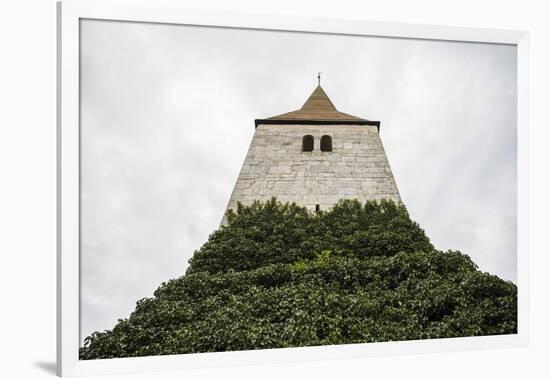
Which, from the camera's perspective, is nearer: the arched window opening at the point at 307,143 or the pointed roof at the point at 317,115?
the pointed roof at the point at 317,115

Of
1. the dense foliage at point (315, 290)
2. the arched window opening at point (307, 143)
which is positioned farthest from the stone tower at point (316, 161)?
the dense foliage at point (315, 290)

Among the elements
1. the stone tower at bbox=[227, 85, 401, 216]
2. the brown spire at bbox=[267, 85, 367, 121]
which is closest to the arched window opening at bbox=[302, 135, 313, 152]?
the stone tower at bbox=[227, 85, 401, 216]

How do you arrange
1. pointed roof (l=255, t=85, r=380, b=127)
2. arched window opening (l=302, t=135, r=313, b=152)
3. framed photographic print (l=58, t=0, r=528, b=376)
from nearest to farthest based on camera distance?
1. framed photographic print (l=58, t=0, r=528, b=376)
2. pointed roof (l=255, t=85, r=380, b=127)
3. arched window opening (l=302, t=135, r=313, b=152)

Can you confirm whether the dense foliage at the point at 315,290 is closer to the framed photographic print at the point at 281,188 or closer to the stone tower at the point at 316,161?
the framed photographic print at the point at 281,188

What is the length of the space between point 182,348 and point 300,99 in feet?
8.31

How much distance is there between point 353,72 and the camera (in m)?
6.51

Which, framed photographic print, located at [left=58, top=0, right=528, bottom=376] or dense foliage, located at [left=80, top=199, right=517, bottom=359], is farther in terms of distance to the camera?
dense foliage, located at [left=80, top=199, right=517, bottom=359]

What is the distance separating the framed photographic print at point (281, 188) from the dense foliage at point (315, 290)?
0.06 ft

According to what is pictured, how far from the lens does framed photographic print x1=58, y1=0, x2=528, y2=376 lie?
18.6 ft

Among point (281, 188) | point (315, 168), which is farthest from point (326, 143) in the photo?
point (281, 188)

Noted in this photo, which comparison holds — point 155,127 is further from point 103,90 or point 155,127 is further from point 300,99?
point 300,99

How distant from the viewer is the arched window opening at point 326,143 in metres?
6.81

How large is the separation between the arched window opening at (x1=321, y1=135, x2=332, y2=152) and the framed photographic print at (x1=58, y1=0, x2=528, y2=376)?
0.04ft

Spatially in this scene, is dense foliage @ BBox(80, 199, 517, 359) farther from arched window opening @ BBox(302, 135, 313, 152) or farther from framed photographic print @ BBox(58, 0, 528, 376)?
arched window opening @ BBox(302, 135, 313, 152)
